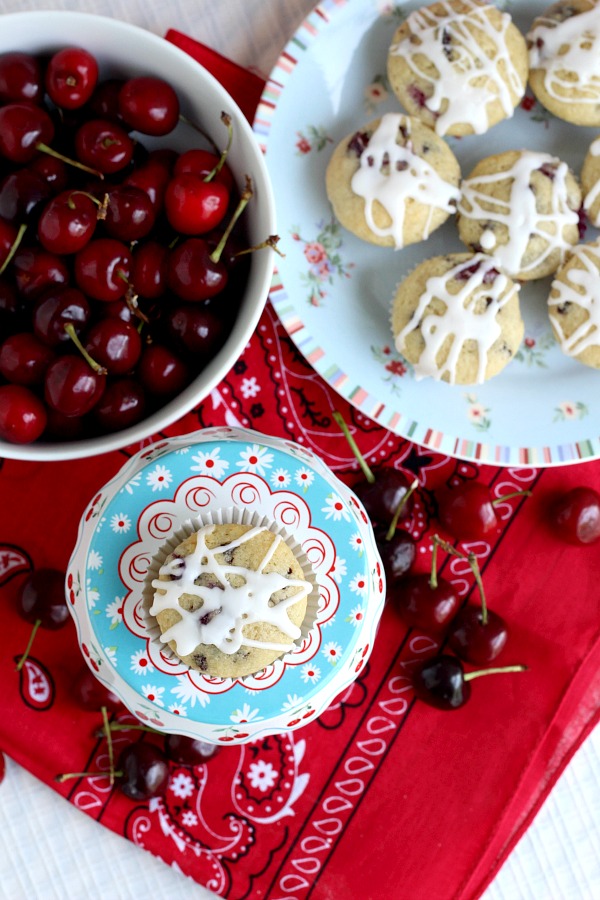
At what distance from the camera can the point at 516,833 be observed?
108cm

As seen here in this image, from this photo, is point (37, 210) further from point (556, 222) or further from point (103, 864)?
point (103, 864)

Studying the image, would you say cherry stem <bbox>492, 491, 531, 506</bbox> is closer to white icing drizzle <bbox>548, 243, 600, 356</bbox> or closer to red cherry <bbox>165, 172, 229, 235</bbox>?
white icing drizzle <bbox>548, 243, 600, 356</bbox>

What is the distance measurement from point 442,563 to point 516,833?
367mm

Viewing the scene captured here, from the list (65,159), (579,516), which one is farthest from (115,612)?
(579,516)

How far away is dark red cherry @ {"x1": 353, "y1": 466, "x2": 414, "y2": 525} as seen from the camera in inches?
40.8

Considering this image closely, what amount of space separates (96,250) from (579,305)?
58 cm

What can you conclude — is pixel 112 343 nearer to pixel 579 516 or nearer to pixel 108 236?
pixel 108 236

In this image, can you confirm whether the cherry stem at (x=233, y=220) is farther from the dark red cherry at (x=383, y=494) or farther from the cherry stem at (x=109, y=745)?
the cherry stem at (x=109, y=745)

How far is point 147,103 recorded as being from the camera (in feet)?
2.70

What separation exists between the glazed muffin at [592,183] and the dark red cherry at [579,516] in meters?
0.35

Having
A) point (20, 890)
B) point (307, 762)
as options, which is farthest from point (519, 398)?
point (20, 890)

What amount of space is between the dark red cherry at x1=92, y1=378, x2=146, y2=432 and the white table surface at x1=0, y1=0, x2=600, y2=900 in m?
0.50

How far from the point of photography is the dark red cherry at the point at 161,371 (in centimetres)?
85

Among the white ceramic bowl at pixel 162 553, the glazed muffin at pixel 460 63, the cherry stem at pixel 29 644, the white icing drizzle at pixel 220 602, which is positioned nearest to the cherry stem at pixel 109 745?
the cherry stem at pixel 29 644
